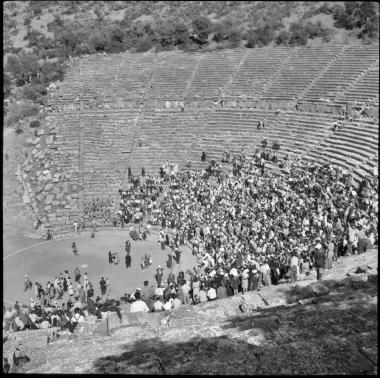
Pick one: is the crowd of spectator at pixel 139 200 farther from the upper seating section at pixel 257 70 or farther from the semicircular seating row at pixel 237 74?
the upper seating section at pixel 257 70

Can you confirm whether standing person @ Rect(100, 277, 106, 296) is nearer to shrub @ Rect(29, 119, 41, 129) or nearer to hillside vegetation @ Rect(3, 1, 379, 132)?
shrub @ Rect(29, 119, 41, 129)

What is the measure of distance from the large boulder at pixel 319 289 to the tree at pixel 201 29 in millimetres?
38429

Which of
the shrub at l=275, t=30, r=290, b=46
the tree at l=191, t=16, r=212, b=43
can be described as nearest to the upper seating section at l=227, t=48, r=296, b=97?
the shrub at l=275, t=30, r=290, b=46

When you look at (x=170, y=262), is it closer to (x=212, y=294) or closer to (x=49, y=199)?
(x=212, y=294)

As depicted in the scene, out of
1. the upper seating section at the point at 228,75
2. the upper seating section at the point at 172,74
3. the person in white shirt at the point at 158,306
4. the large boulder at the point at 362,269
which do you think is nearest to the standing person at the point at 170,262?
the person in white shirt at the point at 158,306

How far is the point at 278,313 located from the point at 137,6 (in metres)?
51.4

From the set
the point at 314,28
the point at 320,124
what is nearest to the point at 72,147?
the point at 320,124

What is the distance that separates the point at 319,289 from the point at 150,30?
135 ft

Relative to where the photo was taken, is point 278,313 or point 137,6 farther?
point 137,6

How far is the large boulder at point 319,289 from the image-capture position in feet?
35.7

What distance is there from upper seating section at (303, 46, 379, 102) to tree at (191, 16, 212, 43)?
14.2 m

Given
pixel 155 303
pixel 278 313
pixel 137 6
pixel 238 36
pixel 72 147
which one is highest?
pixel 137 6

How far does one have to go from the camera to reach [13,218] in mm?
29516

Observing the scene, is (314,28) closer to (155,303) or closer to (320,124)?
(320,124)
